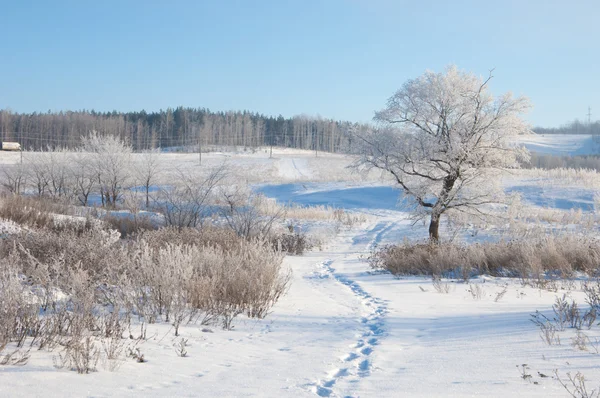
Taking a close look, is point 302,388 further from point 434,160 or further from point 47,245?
point 434,160

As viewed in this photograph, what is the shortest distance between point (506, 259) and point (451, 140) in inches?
289

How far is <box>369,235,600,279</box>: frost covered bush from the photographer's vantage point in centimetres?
1093

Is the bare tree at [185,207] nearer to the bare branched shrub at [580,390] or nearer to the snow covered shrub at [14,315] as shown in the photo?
the snow covered shrub at [14,315]

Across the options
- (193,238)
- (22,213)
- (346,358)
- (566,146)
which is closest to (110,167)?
(22,213)

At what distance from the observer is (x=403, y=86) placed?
19672 millimetres

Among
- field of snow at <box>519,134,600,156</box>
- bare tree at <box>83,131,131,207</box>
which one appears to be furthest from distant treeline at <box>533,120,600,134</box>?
bare tree at <box>83,131,131,207</box>

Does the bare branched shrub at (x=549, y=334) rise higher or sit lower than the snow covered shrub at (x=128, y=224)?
higher

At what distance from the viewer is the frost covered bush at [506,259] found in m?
10.9

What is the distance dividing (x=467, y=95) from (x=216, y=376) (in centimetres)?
1730

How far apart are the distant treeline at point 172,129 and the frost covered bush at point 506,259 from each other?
81.6 meters

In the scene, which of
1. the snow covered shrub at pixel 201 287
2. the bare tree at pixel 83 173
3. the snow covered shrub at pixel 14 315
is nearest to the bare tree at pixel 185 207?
the snow covered shrub at pixel 201 287

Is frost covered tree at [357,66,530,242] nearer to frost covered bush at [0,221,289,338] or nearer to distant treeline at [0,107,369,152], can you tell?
frost covered bush at [0,221,289,338]

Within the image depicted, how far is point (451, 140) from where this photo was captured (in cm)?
1836

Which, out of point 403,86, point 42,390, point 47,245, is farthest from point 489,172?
point 42,390
